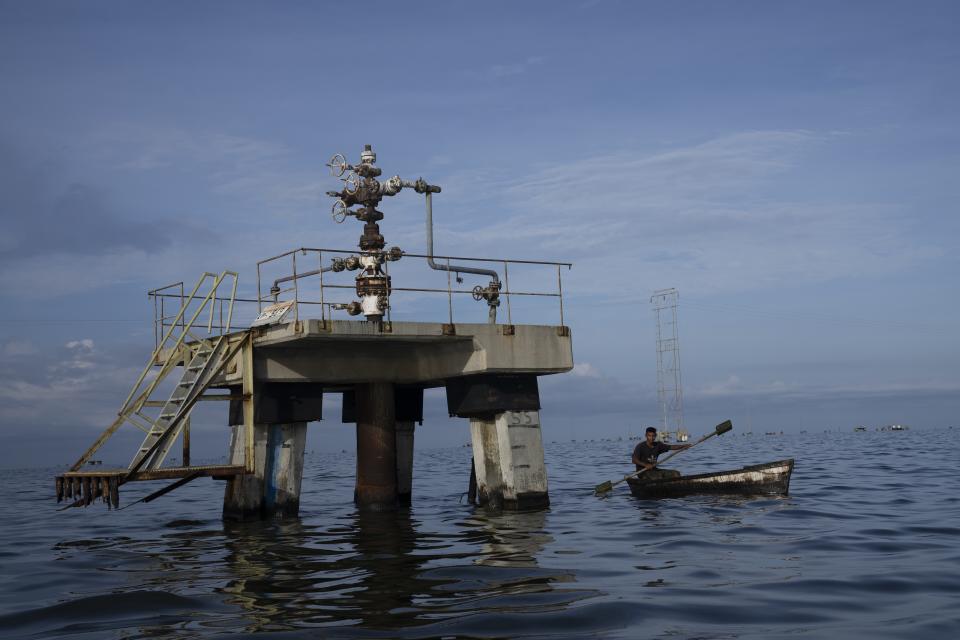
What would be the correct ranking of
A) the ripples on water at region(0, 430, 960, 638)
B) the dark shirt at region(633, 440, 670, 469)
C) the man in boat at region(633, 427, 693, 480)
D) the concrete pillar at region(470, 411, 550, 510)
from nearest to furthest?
the ripples on water at region(0, 430, 960, 638)
the concrete pillar at region(470, 411, 550, 510)
the man in boat at region(633, 427, 693, 480)
the dark shirt at region(633, 440, 670, 469)

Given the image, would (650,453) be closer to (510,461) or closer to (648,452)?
(648,452)

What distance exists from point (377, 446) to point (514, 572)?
9.70 m

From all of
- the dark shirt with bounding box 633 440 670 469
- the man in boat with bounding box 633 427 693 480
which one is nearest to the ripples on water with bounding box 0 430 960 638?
the man in boat with bounding box 633 427 693 480

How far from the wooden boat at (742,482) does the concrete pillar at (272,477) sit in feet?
32.4

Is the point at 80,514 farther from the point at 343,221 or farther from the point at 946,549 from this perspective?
the point at 946,549

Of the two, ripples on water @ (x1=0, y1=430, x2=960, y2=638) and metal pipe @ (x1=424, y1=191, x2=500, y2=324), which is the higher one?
metal pipe @ (x1=424, y1=191, x2=500, y2=324)

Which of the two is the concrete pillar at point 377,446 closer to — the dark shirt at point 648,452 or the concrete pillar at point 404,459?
A: the concrete pillar at point 404,459

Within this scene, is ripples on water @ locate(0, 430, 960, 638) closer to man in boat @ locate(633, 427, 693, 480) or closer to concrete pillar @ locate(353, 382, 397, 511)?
concrete pillar @ locate(353, 382, 397, 511)

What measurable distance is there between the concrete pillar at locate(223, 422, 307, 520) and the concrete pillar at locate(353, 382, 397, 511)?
1.67 meters

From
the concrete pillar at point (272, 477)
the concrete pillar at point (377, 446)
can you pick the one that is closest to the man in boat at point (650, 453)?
the concrete pillar at point (377, 446)

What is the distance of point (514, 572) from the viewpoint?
15078mm

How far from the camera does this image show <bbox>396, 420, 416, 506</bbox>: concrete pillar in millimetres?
26719

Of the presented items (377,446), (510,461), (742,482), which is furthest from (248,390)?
(742,482)

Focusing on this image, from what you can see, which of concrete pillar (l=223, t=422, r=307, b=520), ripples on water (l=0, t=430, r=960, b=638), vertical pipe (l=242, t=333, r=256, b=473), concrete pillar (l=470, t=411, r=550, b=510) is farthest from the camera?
concrete pillar (l=470, t=411, r=550, b=510)
